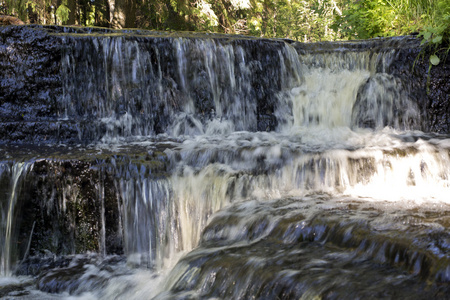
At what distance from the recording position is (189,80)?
726cm

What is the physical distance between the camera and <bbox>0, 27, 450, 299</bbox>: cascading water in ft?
9.22

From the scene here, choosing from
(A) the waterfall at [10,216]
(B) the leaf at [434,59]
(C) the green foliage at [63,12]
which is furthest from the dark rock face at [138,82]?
(C) the green foliage at [63,12]

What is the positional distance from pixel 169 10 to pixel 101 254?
12.0 meters

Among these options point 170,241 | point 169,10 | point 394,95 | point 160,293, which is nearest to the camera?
point 160,293

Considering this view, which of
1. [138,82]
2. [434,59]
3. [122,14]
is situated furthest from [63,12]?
[434,59]

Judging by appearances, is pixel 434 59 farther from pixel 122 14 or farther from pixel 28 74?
pixel 122 14

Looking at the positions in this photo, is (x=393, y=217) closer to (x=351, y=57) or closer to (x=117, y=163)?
(x=117, y=163)

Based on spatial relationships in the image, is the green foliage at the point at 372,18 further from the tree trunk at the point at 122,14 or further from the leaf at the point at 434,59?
the tree trunk at the point at 122,14

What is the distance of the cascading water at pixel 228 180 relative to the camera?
2.81m

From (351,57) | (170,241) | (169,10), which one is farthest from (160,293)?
(169,10)

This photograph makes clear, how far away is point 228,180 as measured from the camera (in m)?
4.61

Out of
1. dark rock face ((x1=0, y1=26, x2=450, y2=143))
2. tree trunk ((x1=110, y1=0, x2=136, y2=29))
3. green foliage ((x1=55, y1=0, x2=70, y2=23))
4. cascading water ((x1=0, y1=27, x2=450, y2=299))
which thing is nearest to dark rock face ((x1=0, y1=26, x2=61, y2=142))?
dark rock face ((x1=0, y1=26, x2=450, y2=143))

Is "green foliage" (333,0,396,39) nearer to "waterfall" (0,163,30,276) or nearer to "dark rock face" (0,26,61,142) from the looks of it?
"dark rock face" (0,26,61,142)

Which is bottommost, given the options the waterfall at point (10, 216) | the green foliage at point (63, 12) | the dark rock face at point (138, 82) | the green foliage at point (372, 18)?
the waterfall at point (10, 216)
